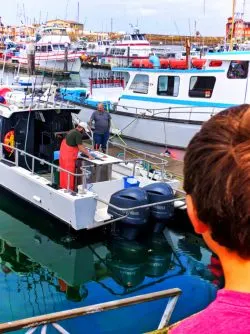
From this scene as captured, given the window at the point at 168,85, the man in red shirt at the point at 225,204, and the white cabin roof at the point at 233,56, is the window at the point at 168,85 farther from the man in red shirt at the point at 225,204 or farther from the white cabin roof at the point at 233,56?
the man in red shirt at the point at 225,204

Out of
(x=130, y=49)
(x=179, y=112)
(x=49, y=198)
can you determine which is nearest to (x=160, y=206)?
(x=49, y=198)

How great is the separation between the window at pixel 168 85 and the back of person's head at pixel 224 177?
14.9m

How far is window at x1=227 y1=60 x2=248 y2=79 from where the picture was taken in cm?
1445

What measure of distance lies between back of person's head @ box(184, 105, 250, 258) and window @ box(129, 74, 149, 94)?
15.8m

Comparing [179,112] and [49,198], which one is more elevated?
[179,112]

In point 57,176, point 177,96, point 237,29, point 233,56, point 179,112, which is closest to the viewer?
point 57,176

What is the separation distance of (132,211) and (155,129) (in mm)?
6896

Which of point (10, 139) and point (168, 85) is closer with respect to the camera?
point (10, 139)

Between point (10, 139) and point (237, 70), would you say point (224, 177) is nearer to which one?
point (10, 139)

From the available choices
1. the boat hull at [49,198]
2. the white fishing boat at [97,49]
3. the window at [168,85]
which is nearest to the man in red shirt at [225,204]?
the boat hull at [49,198]

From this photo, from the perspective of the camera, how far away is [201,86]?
599 inches

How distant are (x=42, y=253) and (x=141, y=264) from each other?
6.28 feet

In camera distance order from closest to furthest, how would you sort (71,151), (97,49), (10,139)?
(71,151) < (10,139) < (97,49)

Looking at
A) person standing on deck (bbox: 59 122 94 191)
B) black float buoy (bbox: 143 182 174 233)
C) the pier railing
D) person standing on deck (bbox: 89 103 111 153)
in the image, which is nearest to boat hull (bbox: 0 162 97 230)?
person standing on deck (bbox: 59 122 94 191)
